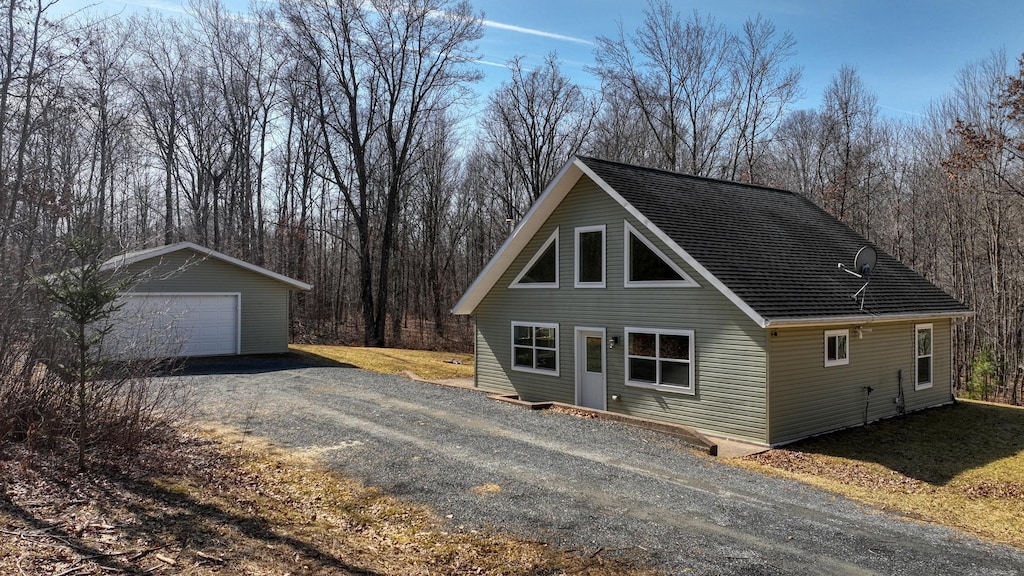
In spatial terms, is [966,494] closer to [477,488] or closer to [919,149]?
[477,488]

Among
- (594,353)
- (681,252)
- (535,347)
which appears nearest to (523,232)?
(535,347)

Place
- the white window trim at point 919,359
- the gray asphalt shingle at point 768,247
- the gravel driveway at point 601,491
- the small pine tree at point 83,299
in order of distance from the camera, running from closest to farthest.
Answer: the gravel driveway at point 601,491
the small pine tree at point 83,299
the gray asphalt shingle at point 768,247
the white window trim at point 919,359

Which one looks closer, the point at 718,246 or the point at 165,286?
the point at 718,246

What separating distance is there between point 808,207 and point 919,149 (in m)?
14.1

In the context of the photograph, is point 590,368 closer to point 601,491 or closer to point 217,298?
point 601,491

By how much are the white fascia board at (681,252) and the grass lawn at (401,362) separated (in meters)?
8.04

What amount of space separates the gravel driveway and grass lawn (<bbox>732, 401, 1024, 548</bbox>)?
29.5 inches

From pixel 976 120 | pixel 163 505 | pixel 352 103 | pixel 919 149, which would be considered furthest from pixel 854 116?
pixel 163 505

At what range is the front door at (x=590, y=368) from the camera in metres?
14.1

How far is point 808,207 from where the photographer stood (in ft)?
61.4

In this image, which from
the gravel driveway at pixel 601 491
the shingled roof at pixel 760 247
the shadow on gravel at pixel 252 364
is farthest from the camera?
the shadow on gravel at pixel 252 364

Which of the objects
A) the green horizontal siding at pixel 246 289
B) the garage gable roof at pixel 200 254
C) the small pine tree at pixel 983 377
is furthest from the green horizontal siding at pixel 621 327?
the small pine tree at pixel 983 377

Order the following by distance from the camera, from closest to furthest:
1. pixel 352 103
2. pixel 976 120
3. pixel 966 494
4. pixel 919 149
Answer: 1. pixel 966 494
2. pixel 976 120
3. pixel 919 149
4. pixel 352 103

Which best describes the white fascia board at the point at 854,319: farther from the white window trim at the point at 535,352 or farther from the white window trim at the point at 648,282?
the white window trim at the point at 535,352
